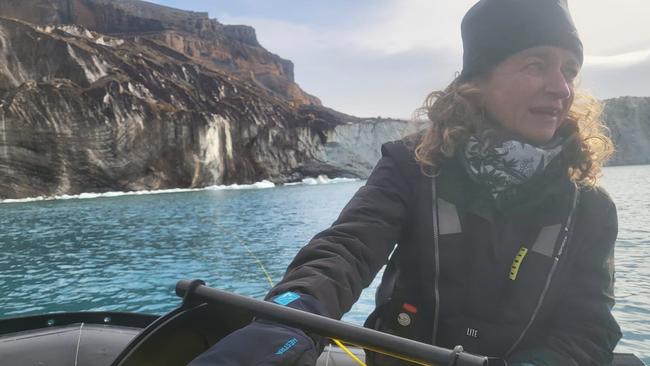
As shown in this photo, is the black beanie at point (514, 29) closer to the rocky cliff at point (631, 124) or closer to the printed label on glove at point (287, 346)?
the printed label on glove at point (287, 346)

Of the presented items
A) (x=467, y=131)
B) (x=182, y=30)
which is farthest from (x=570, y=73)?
(x=182, y=30)

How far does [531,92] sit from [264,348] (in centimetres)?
138

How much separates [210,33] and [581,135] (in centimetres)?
10260

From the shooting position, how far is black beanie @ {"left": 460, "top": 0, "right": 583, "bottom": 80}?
1795 mm

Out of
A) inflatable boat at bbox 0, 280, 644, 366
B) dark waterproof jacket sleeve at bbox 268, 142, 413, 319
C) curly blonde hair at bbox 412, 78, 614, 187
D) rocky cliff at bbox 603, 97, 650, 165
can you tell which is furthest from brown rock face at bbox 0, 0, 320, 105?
inflatable boat at bbox 0, 280, 644, 366

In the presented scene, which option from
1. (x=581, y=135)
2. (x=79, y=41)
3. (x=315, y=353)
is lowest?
(x=315, y=353)

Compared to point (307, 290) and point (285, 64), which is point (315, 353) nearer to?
point (307, 290)

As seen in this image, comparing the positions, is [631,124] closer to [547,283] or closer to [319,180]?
[319,180]

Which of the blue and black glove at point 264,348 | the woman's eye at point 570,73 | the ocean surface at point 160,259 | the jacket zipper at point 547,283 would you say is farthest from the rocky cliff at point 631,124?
the blue and black glove at point 264,348

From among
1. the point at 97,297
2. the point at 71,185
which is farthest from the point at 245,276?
the point at 71,185

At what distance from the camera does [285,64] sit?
11288 centimetres

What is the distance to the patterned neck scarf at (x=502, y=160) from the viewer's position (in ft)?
5.62

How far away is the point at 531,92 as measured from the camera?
69.6 inches

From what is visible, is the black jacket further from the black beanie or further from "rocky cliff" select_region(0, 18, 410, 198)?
"rocky cliff" select_region(0, 18, 410, 198)
